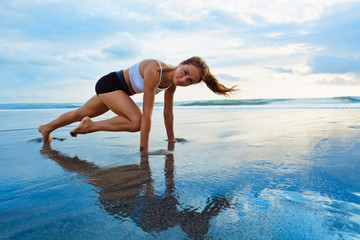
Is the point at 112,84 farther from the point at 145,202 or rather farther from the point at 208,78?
the point at 145,202

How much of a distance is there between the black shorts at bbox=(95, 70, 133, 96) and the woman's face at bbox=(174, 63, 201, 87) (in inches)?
33.0

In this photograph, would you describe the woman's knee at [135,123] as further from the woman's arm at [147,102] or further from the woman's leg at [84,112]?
the woman's leg at [84,112]

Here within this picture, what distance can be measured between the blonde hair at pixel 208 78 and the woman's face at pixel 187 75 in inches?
2.0

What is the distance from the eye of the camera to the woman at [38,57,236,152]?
10.0ft

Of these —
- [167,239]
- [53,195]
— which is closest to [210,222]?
[167,239]

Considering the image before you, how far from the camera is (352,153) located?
2.67 m

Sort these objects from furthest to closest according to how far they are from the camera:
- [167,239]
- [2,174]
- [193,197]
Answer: [2,174] → [193,197] → [167,239]

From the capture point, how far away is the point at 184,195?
5.11 ft

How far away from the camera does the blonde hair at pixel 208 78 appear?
9.86 feet

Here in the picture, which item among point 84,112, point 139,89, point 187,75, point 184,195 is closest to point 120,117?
point 139,89

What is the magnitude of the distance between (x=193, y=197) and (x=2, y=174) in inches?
64.5

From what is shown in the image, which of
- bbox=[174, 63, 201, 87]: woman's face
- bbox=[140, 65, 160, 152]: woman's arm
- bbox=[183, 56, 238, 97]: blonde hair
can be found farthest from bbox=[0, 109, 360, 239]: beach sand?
bbox=[183, 56, 238, 97]: blonde hair

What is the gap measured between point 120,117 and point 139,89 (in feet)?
1.49

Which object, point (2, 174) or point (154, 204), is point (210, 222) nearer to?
point (154, 204)
